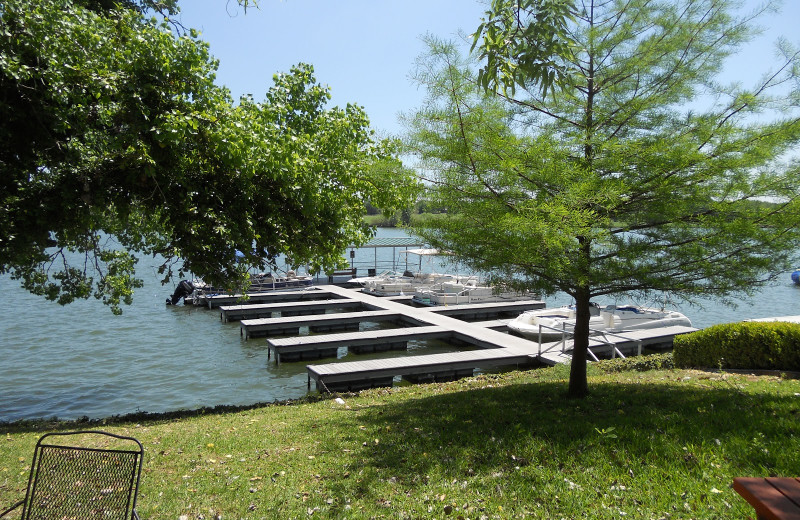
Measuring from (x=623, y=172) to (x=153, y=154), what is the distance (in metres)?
6.04

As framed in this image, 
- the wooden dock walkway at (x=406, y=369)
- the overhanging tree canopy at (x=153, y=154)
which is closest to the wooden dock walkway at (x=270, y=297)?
the wooden dock walkway at (x=406, y=369)

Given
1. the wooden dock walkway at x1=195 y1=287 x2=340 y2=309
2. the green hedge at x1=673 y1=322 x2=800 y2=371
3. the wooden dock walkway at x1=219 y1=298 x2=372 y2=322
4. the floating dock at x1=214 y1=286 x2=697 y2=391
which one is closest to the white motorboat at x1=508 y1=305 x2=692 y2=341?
the floating dock at x1=214 y1=286 x2=697 y2=391

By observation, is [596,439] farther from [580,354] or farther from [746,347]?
[746,347]

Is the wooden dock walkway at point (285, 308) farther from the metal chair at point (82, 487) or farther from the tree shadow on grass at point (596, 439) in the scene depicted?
the metal chair at point (82, 487)

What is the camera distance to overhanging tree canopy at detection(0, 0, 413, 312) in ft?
20.5

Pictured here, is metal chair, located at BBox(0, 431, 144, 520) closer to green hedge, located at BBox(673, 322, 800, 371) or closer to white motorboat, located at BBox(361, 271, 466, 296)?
green hedge, located at BBox(673, 322, 800, 371)

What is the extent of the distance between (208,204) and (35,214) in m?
2.11

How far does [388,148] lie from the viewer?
8469mm

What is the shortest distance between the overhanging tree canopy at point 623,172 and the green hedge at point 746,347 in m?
3.50

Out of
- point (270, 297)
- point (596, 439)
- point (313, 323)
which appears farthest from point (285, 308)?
point (596, 439)

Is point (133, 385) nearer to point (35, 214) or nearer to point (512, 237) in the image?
point (35, 214)

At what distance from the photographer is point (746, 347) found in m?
9.59

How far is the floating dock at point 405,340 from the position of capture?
13242 millimetres

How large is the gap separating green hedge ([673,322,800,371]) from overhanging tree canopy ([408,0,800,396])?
3497 mm
